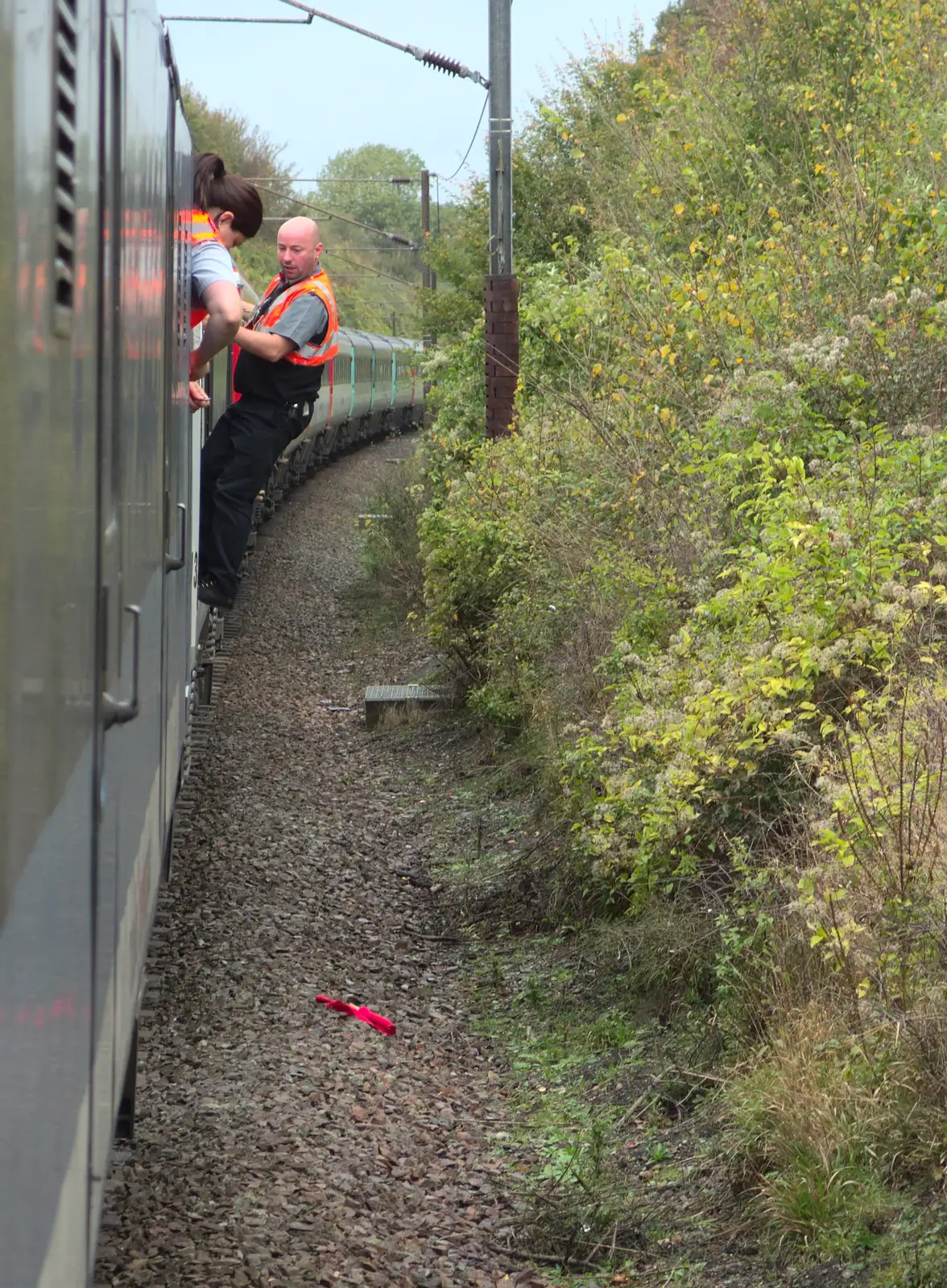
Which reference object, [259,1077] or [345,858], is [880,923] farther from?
[345,858]

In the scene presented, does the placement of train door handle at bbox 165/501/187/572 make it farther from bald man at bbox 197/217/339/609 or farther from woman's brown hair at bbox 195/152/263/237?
woman's brown hair at bbox 195/152/263/237

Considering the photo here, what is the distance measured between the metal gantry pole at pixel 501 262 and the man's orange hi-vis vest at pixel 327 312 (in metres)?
7.92

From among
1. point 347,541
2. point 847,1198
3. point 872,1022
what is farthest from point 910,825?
point 347,541

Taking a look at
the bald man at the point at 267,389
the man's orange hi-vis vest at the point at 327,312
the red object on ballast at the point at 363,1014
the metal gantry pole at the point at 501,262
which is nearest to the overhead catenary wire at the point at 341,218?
the metal gantry pole at the point at 501,262

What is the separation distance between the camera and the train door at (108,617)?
2.28 m

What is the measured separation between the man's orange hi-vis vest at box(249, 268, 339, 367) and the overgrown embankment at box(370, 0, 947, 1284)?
70.7 inches

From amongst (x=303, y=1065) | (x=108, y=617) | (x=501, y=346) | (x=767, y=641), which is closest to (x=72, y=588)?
(x=108, y=617)

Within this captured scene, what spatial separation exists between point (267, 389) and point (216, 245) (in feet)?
2.23

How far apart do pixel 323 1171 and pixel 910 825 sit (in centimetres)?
189

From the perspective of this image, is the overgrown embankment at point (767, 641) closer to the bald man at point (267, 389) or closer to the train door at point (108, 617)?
the bald man at point (267, 389)

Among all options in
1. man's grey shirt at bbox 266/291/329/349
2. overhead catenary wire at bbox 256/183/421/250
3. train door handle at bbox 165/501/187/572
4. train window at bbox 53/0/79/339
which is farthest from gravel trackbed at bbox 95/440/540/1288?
overhead catenary wire at bbox 256/183/421/250

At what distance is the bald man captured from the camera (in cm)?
567

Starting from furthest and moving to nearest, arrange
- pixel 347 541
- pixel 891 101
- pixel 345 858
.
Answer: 1. pixel 347 541
2. pixel 891 101
3. pixel 345 858

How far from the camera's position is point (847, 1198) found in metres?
Result: 3.67
